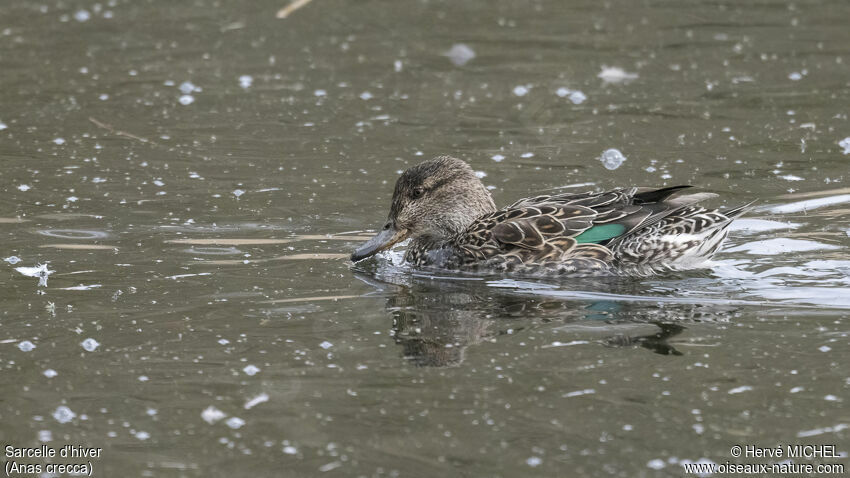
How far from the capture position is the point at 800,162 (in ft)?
33.8

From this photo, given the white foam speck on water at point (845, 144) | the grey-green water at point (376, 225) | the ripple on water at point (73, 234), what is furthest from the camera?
the white foam speck on water at point (845, 144)

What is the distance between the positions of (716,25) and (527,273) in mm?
7660

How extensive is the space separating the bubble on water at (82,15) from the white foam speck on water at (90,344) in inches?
364

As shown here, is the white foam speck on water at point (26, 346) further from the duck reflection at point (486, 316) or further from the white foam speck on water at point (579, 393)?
the white foam speck on water at point (579, 393)

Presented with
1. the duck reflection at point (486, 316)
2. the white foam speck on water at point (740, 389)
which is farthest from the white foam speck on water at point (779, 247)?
the white foam speck on water at point (740, 389)

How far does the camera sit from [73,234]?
28.9 feet

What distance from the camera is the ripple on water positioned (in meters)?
8.75

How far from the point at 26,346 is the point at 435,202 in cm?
Answer: 320

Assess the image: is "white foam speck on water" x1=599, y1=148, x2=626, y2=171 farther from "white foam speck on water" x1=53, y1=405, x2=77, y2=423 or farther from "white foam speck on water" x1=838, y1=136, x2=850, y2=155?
"white foam speck on water" x1=53, y1=405, x2=77, y2=423

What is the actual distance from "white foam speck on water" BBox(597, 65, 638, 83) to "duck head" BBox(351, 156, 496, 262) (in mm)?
4370

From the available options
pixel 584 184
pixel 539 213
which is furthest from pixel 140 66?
pixel 539 213

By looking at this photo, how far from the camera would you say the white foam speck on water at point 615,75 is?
42.0ft

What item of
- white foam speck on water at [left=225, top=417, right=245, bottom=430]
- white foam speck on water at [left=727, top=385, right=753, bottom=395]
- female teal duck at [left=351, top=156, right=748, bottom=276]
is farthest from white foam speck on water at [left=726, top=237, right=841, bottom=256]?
white foam speck on water at [left=225, top=417, right=245, bottom=430]
